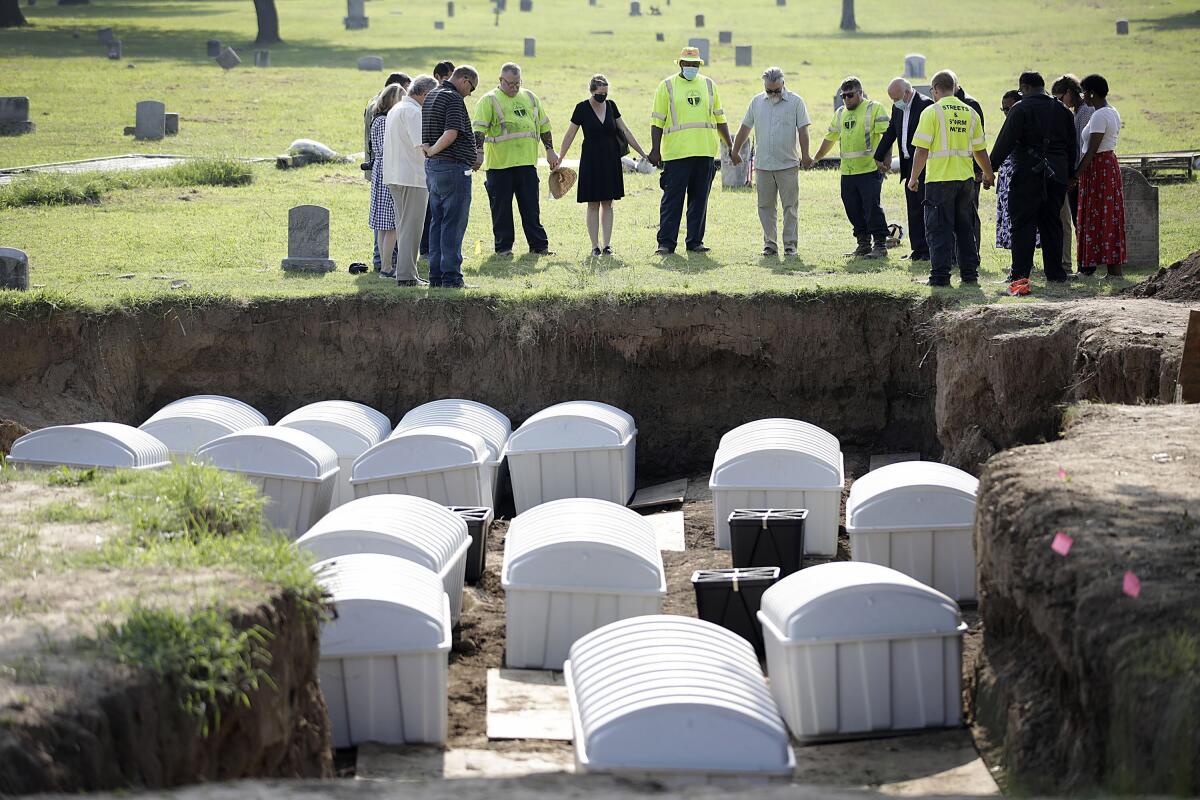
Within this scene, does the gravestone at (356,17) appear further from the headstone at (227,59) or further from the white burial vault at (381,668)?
the white burial vault at (381,668)

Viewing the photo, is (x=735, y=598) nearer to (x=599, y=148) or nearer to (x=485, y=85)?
(x=599, y=148)

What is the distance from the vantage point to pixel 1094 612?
246 inches

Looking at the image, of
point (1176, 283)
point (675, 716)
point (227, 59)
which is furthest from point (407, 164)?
point (227, 59)

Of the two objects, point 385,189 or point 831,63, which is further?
point 831,63

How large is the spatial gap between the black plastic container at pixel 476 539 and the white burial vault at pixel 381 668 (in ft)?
9.82

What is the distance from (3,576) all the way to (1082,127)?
1129 cm

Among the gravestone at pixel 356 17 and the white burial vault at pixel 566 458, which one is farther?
the gravestone at pixel 356 17

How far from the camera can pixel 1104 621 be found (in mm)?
6180

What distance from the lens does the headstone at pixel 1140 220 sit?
47.0ft

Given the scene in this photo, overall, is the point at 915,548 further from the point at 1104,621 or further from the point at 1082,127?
the point at 1082,127

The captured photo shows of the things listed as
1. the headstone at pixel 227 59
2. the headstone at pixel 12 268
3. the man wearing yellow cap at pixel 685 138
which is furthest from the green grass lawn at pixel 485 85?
the headstone at pixel 227 59

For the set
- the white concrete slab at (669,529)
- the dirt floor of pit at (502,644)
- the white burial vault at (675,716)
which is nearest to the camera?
the white burial vault at (675,716)

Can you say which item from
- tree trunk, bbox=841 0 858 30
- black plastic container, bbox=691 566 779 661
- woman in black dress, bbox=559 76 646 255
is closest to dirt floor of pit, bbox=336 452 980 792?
black plastic container, bbox=691 566 779 661

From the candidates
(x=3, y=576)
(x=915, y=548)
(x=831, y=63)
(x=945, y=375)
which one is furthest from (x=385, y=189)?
(x=831, y=63)
